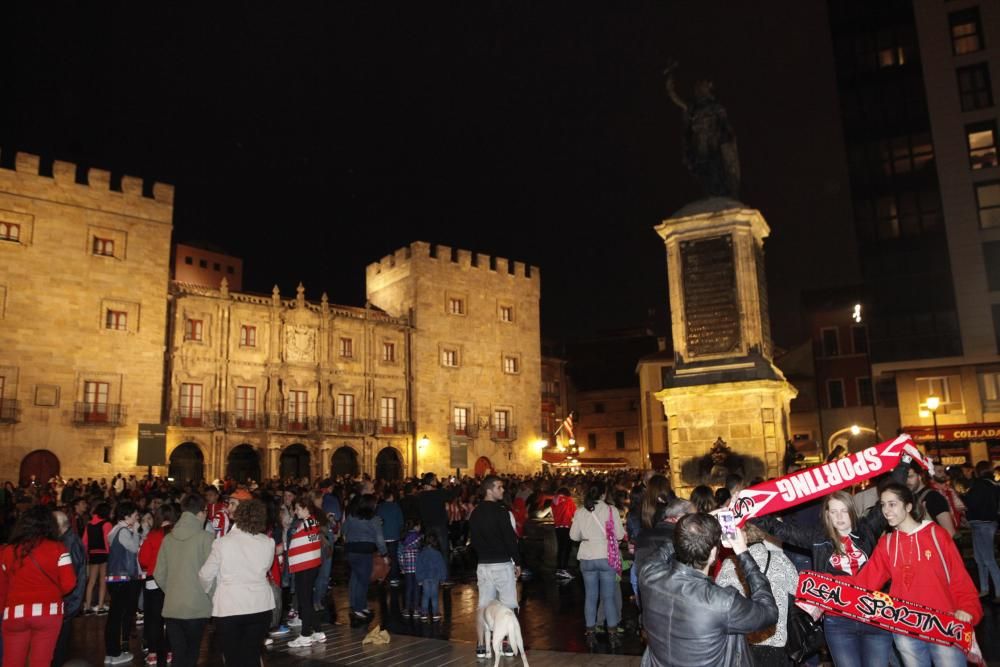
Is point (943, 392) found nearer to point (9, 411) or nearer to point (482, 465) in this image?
point (482, 465)

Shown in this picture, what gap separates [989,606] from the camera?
955cm

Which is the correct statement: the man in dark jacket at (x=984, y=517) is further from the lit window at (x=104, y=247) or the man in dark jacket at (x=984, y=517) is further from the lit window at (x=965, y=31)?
the lit window at (x=104, y=247)

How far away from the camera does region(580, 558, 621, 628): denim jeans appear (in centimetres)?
816

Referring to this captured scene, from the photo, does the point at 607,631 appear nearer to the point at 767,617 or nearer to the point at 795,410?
the point at 767,617

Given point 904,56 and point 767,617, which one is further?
point 904,56

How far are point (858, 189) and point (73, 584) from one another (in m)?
33.2

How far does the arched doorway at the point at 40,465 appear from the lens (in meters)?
29.6

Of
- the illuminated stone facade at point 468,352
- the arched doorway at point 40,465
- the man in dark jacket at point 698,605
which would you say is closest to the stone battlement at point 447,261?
the illuminated stone facade at point 468,352

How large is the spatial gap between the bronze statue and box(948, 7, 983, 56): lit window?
20760mm

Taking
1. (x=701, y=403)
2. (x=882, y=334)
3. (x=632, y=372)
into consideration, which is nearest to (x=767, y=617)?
(x=701, y=403)

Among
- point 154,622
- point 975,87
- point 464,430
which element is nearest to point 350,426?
point 464,430

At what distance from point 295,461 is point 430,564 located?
29883 mm

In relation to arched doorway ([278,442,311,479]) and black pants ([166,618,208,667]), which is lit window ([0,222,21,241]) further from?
black pants ([166,618,208,667])

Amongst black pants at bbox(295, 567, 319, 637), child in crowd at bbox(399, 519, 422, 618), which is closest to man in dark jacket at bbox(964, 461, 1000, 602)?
child in crowd at bbox(399, 519, 422, 618)
